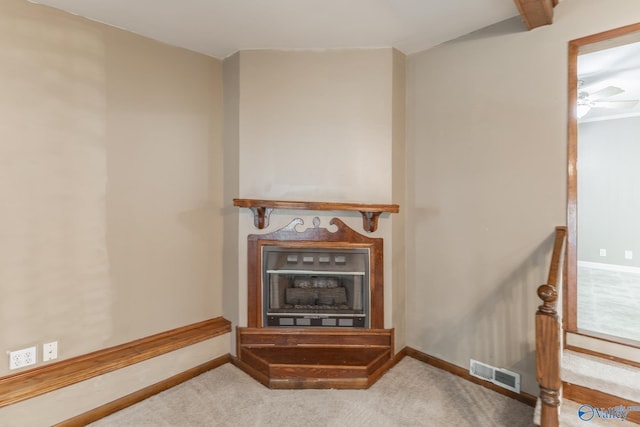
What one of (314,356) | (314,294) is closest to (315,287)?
(314,294)

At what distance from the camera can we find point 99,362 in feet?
7.84

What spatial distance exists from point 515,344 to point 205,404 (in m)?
2.19

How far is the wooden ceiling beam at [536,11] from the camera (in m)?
2.06

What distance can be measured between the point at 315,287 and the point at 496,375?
1487 mm

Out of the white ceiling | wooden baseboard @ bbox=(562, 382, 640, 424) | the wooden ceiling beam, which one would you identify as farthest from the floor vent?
the white ceiling

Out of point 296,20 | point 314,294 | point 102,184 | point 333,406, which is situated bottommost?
point 333,406

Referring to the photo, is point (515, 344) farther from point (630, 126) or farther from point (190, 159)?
point (630, 126)

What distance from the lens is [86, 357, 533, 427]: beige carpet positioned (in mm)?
2242

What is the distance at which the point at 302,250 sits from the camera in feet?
9.69

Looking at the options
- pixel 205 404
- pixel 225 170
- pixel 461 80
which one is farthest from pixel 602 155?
pixel 205 404

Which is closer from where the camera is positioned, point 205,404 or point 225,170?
point 205,404

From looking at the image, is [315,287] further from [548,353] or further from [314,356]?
[548,353]

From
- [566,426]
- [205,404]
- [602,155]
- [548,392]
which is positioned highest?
[602,155]

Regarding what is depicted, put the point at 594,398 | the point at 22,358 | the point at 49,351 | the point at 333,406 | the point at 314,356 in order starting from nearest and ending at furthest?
the point at 594,398
the point at 22,358
the point at 49,351
the point at 333,406
the point at 314,356
